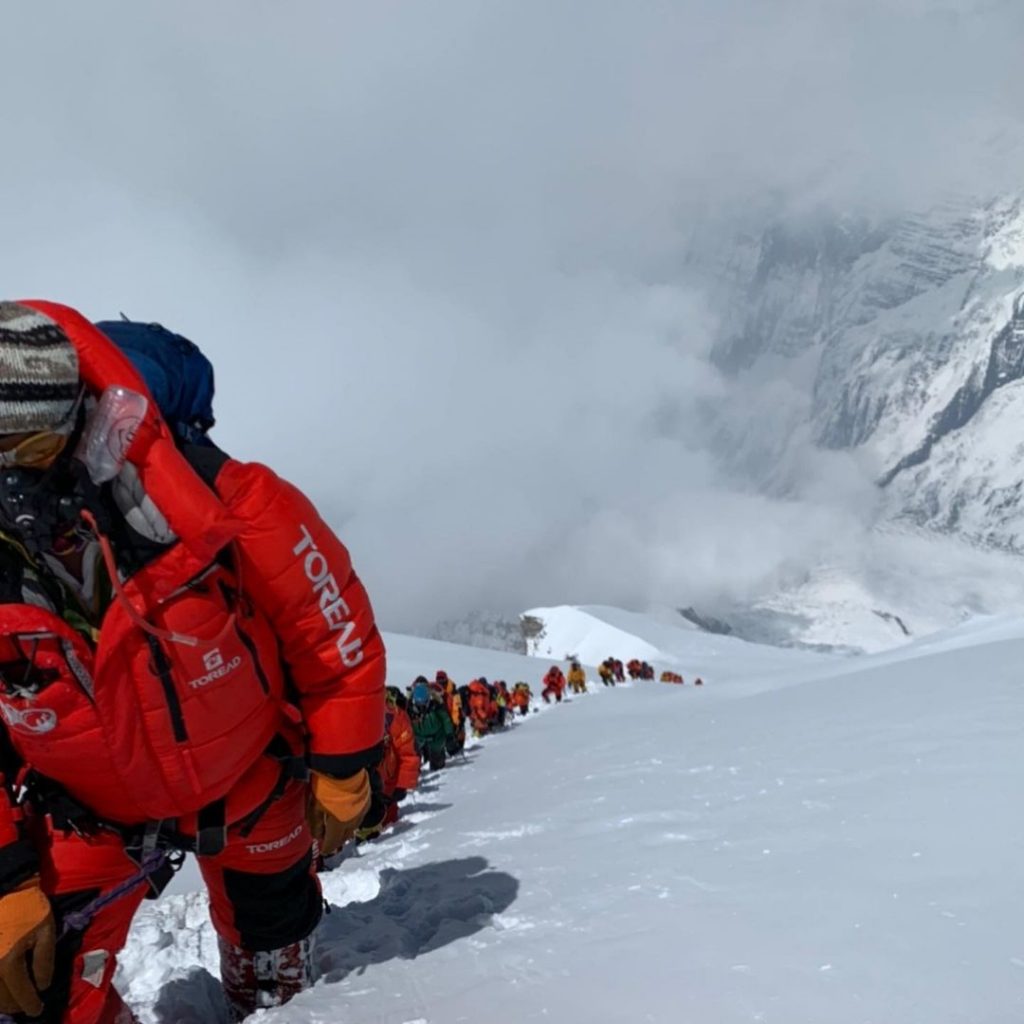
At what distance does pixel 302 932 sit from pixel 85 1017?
0.65 m

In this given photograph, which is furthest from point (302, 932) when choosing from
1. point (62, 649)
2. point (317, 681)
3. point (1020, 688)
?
point (1020, 688)

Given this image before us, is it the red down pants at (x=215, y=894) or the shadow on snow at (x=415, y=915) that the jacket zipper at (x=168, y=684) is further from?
the shadow on snow at (x=415, y=915)

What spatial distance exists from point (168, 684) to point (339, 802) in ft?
2.21

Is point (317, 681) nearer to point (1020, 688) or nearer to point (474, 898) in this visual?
point (474, 898)

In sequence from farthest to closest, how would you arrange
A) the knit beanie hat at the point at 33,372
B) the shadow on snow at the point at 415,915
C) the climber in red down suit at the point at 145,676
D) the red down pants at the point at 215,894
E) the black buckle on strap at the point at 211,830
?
the shadow on snow at the point at 415,915, the black buckle on strap at the point at 211,830, the red down pants at the point at 215,894, the climber in red down suit at the point at 145,676, the knit beanie hat at the point at 33,372

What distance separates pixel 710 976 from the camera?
2.17 meters

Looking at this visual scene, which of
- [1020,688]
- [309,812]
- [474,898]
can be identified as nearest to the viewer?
[309,812]

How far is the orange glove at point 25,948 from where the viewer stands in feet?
7.07

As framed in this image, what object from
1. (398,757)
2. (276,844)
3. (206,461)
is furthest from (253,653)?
(398,757)

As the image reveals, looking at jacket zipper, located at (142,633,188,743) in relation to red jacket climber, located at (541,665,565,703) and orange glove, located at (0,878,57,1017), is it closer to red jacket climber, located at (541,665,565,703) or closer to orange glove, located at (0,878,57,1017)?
orange glove, located at (0,878,57,1017)

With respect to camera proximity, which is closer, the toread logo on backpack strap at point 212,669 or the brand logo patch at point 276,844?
the toread logo on backpack strap at point 212,669

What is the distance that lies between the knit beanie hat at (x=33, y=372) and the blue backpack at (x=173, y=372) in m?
0.35

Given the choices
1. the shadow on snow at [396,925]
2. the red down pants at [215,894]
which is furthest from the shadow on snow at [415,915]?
the red down pants at [215,894]

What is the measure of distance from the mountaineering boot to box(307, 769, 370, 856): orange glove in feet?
1.27
